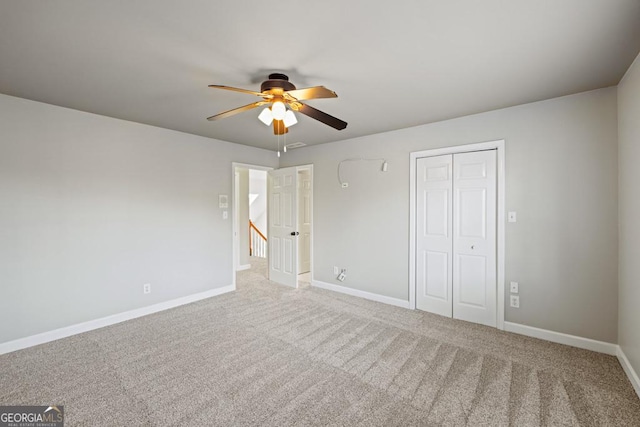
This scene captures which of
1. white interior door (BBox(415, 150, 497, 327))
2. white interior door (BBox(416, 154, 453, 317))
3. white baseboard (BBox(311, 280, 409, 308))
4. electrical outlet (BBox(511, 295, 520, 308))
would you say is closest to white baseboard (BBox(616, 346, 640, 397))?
electrical outlet (BBox(511, 295, 520, 308))

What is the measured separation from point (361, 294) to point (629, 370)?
2.73 m

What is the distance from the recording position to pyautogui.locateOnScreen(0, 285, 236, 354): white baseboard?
267 centimetres

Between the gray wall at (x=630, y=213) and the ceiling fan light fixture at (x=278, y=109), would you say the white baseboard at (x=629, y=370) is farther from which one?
the ceiling fan light fixture at (x=278, y=109)

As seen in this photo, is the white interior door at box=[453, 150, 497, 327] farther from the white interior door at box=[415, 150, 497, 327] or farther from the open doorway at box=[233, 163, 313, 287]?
the open doorway at box=[233, 163, 313, 287]

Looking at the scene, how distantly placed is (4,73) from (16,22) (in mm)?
984

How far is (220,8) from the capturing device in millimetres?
1486

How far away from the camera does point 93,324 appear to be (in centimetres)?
311

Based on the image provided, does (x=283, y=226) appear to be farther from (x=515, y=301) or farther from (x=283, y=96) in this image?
(x=515, y=301)

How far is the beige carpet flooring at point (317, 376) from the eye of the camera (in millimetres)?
1808

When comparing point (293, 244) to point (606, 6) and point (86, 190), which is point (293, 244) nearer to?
point (86, 190)

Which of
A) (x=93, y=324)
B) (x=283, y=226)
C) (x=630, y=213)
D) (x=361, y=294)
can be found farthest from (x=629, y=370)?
(x=93, y=324)

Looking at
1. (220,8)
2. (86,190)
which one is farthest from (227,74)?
(86,190)

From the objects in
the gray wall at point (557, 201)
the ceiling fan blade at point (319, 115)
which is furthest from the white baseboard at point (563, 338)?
the ceiling fan blade at point (319, 115)

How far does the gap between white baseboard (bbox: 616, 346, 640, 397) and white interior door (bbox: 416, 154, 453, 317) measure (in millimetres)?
1433
